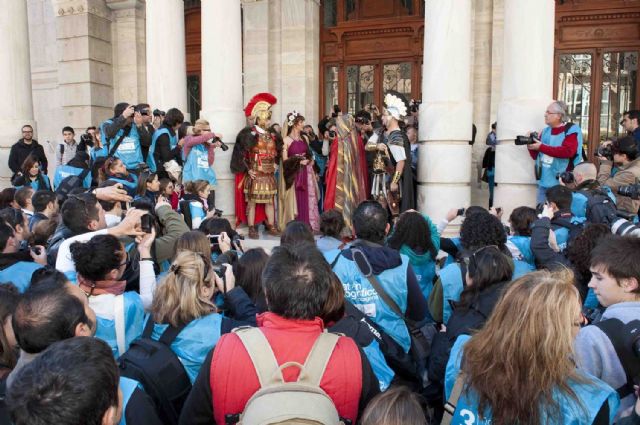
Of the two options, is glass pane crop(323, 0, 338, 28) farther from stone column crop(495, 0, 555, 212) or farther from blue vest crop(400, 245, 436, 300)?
blue vest crop(400, 245, 436, 300)

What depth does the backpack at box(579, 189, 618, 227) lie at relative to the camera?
414 cm

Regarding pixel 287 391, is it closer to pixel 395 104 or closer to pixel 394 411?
pixel 394 411

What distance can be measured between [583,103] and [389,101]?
525cm

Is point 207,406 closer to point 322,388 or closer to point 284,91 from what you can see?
point 322,388

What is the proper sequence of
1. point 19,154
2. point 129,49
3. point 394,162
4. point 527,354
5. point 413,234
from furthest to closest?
point 129,49, point 19,154, point 394,162, point 413,234, point 527,354

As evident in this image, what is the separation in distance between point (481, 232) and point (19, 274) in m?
2.97

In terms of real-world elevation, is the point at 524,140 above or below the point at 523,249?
above

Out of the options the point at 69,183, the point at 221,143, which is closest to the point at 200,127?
the point at 221,143

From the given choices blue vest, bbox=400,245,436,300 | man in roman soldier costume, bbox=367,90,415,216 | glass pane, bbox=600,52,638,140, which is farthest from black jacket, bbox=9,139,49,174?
glass pane, bbox=600,52,638,140

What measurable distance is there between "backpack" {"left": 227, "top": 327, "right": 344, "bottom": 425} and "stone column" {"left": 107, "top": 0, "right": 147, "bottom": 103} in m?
12.7

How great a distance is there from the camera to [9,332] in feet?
8.03

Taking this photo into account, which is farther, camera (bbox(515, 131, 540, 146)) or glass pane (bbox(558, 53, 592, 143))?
glass pane (bbox(558, 53, 592, 143))

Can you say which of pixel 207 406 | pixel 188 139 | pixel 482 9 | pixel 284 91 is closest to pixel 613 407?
pixel 207 406

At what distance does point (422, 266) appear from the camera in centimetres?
→ 412
